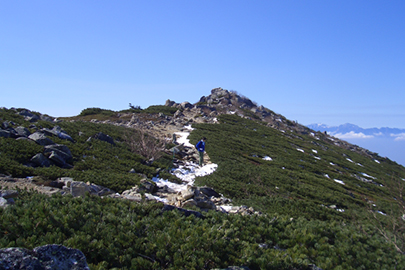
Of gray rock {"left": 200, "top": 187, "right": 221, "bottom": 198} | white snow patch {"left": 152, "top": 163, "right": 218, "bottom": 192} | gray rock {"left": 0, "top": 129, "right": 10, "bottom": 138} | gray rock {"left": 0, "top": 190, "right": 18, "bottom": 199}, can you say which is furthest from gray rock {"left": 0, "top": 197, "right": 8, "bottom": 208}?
gray rock {"left": 0, "top": 129, "right": 10, "bottom": 138}

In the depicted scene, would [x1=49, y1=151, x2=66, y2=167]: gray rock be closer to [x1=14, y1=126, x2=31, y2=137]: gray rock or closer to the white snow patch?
[x1=14, y1=126, x2=31, y2=137]: gray rock

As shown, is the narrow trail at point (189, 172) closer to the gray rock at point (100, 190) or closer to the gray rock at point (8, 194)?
the gray rock at point (100, 190)

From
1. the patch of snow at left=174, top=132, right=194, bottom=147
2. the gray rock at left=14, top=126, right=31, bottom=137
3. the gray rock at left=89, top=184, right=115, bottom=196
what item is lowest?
the gray rock at left=89, top=184, right=115, bottom=196

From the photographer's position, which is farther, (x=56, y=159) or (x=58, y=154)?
(x=58, y=154)

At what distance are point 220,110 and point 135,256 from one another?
59.3 meters

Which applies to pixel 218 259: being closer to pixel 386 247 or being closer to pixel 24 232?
pixel 24 232

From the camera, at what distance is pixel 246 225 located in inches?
253

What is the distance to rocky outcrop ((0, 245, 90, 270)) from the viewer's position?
277cm

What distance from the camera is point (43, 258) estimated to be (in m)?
3.02

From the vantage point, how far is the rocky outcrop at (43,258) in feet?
9.09

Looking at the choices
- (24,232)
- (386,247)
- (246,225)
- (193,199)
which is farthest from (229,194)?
(24,232)

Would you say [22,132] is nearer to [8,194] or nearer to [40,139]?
[40,139]

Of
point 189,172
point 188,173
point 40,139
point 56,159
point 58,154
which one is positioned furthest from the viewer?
point 189,172

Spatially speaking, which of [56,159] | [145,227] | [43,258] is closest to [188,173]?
[56,159]
